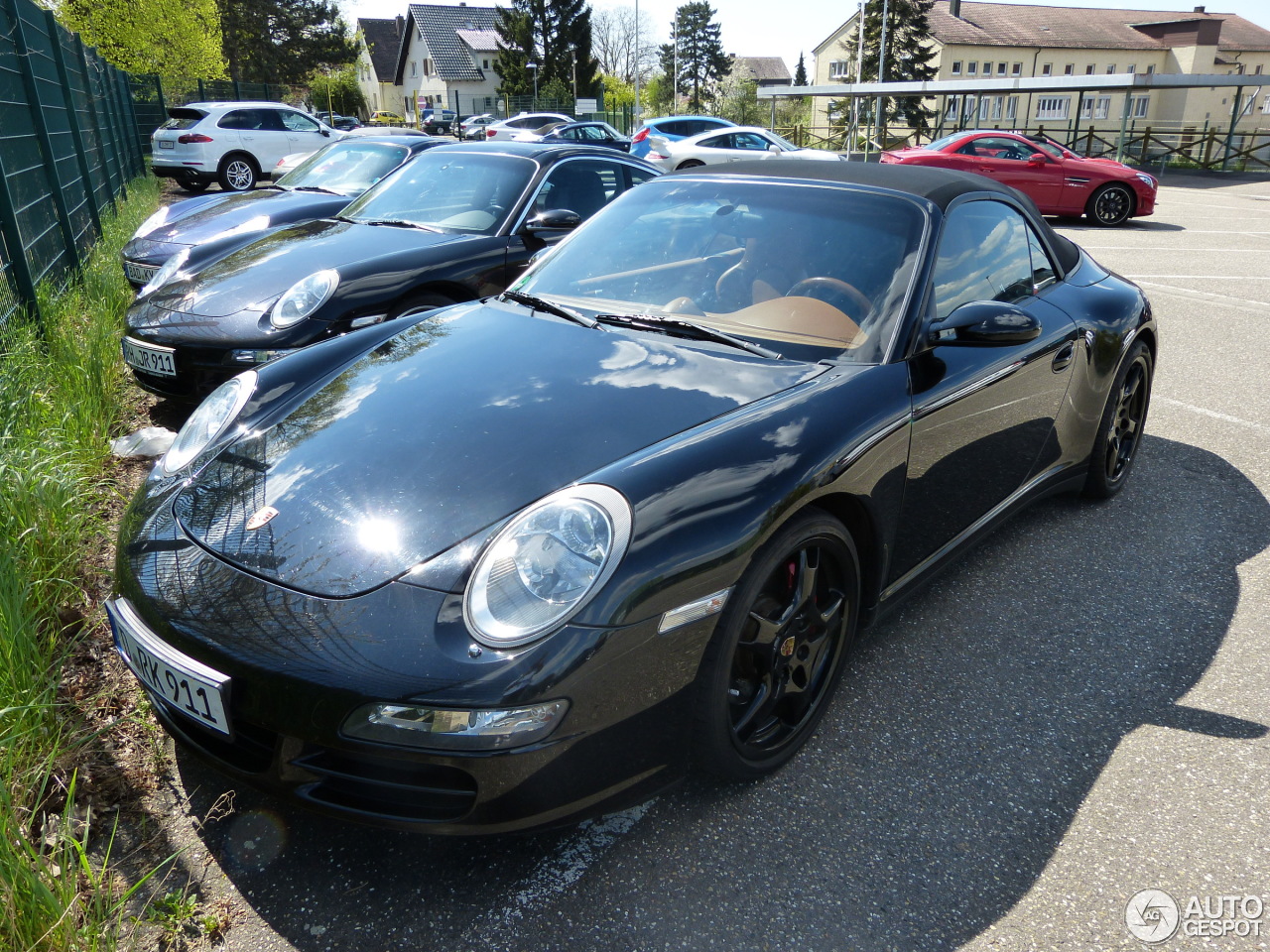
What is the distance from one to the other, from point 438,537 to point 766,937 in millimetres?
1037

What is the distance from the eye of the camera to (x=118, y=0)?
20969mm

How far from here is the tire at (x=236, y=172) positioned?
15078 millimetres

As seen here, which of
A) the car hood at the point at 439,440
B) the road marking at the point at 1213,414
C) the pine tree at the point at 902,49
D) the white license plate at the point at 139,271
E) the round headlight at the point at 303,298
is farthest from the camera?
the pine tree at the point at 902,49

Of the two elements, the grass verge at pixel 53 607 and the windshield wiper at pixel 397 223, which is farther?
the windshield wiper at pixel 397 223

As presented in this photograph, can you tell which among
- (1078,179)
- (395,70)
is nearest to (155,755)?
(1078,179)

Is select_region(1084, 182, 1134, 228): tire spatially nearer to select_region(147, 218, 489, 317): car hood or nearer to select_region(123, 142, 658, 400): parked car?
select_region(123, 142, 658, 400): parked car

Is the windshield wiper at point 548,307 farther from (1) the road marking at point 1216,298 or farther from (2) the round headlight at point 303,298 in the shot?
(1) the road marking at point 1216,298

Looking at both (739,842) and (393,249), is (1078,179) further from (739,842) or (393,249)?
(739,842)

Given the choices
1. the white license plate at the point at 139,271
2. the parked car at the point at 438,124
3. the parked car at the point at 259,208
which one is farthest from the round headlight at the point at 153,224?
the parked car at the point at 438,124

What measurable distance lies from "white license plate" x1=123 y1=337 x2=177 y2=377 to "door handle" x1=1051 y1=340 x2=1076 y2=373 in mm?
3703

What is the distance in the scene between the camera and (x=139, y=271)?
6242 millimetres

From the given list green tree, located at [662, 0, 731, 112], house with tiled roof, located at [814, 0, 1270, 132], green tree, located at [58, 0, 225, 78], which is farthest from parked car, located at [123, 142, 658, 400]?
green tree, located at [662, 0, 731, 112]

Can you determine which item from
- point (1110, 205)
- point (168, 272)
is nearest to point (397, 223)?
point (168, 272)

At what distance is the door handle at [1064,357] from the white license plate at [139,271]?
559 cm
